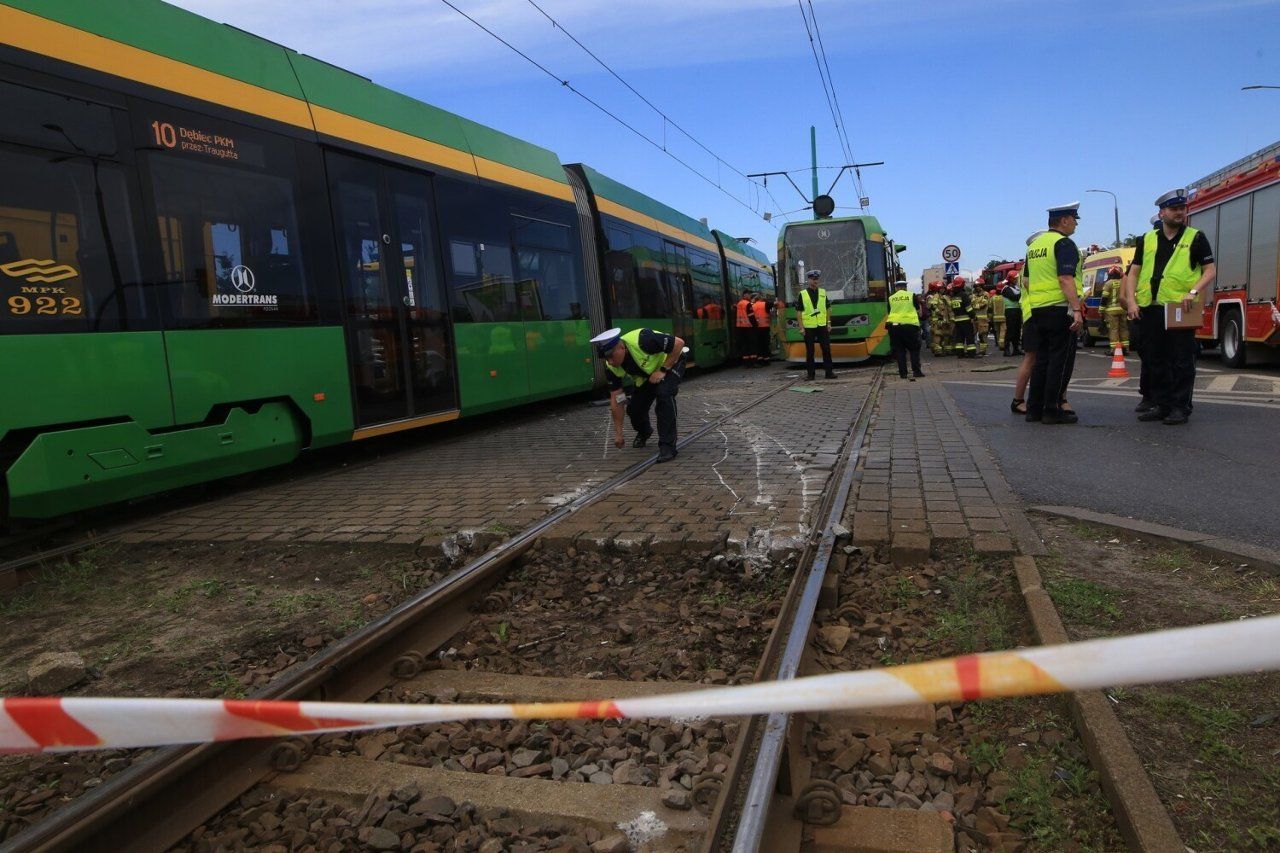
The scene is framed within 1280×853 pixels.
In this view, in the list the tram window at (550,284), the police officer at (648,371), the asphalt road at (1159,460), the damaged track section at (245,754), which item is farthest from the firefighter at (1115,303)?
the damaged track section at (245,754)

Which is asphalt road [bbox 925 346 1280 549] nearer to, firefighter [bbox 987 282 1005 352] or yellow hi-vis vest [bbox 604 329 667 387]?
yellow hi-vis vest [bbox 604 329 667 387]

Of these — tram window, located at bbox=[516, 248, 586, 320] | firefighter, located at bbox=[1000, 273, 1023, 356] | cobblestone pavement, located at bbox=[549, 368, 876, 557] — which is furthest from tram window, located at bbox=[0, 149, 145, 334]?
firefighter, located at bbox=[1000, 273, 1023, 356]

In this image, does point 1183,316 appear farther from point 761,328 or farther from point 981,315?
point 761,328

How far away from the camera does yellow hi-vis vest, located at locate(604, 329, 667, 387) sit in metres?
7.21

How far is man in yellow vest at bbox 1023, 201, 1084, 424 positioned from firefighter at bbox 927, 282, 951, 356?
13590 millimetres

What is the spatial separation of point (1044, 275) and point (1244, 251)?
780cm

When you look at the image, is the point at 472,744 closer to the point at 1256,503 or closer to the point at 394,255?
the point at 1256,503

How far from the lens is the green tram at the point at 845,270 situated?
17125 mm

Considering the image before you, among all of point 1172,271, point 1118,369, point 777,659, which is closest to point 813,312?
point 1118,369

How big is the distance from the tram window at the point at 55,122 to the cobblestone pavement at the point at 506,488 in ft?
→ 8.02

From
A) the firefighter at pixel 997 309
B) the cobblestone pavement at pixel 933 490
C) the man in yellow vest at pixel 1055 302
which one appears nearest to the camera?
the cobblestone pavement at pixel 933 490

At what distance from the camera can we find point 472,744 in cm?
268

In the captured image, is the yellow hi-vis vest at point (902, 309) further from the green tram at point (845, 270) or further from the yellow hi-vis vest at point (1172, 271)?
the yellow hi-vis vest at point (1172, 271)

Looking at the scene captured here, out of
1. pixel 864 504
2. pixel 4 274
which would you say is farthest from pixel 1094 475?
pixel 4 274
